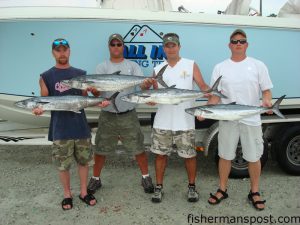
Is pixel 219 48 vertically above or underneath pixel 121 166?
above

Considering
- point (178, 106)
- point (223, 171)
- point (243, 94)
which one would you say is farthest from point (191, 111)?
point (223, 171)

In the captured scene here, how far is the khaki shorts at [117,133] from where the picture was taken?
12.9 feet

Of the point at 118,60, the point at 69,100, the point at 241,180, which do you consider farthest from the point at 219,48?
the point at 69,100

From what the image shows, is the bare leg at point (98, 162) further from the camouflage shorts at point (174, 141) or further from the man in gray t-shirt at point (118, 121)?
the camouflage shorts at point (174, 141)

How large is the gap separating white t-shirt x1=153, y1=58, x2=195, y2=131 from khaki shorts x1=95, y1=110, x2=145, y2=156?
1.30 ft

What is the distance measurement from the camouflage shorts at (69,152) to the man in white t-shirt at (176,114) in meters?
0.74

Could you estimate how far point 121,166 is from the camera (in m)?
5.25

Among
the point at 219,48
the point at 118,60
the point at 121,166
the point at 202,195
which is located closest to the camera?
the point at 118,60

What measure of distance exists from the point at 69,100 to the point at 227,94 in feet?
5.27

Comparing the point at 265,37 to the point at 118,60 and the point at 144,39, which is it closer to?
the point at 144,39

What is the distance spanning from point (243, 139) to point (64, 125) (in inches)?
74.2

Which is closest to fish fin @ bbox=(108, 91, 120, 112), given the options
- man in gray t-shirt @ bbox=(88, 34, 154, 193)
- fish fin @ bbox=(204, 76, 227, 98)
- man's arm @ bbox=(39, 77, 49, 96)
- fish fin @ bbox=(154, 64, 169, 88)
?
man in gray t-shirt @ bbox=(88, 34, 154, 193)

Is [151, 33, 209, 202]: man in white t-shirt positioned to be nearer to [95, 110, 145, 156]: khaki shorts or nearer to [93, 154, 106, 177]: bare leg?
[95, 110, 145, 156]: khaki shorts

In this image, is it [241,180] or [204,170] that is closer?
[241,180]
